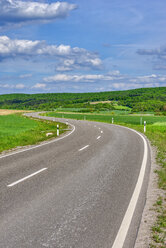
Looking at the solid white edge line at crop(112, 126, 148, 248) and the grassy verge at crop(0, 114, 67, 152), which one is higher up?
the solid white edge line at crop(112, 126, 148, 248)

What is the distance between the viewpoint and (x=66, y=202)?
18.1ft

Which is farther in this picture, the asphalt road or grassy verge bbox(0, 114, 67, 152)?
grassy verge bbox(0, 114, 67, 152)

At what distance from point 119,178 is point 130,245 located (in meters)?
3.80

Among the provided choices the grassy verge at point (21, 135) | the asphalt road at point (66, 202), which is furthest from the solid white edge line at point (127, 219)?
the grassy verge at point (21, 135)

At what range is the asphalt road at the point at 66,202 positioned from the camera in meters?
4.04

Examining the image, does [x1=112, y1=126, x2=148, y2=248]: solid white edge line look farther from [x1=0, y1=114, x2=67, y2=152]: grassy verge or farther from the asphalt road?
[x1=0, y1=114, x2=67, y2=152]: grassy verge

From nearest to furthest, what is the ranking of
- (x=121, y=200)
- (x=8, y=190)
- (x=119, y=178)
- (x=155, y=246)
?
1. (x=155, y=246)
2. (x=121, y=200)
3. (x=8, y=190)
4. (x=119, y=178)

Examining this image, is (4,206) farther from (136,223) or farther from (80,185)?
(136,223)

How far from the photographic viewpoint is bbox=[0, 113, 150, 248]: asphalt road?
159 inches

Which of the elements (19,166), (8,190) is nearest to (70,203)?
(8,190)

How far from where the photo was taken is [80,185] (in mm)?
6832

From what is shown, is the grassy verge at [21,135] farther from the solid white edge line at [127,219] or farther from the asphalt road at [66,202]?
the solid white edge line at [127,219]

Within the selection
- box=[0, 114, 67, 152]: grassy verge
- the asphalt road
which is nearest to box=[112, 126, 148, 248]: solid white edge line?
the asphalt road

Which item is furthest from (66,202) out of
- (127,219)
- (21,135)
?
(21,135)
